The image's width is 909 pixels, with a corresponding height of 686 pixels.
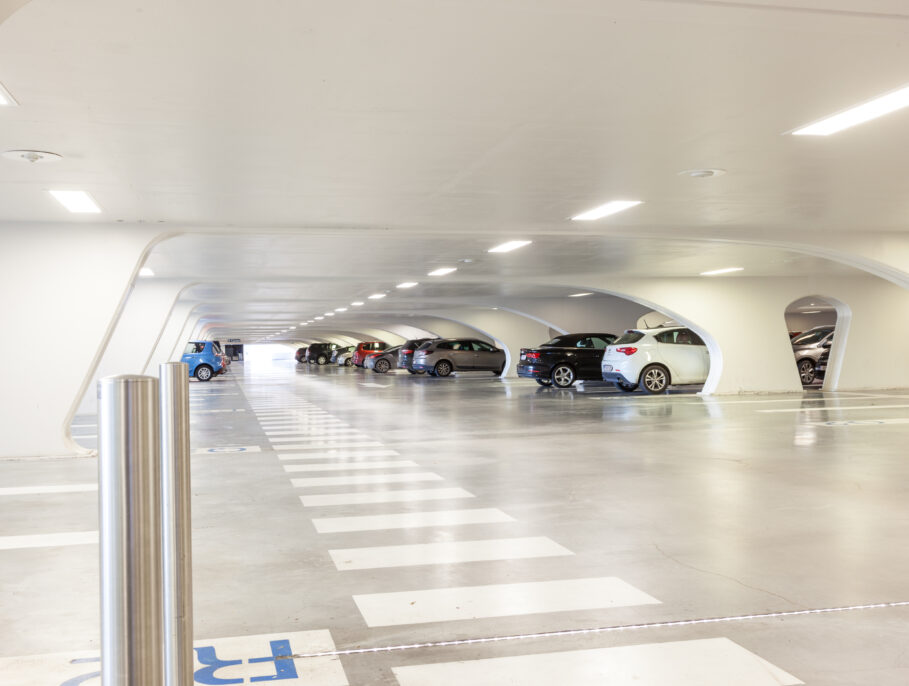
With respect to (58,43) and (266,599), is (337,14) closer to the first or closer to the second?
(58,43)

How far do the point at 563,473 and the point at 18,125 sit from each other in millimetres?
5738

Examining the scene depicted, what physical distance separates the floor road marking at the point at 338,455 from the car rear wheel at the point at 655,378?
37.0 ft

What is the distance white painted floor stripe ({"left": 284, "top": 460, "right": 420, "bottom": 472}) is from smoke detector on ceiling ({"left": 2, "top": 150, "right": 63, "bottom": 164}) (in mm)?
3863

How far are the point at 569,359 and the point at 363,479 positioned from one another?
15267 millimetres

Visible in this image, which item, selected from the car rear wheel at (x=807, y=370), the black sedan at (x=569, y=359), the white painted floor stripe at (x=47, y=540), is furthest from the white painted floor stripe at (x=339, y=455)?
the car rear wheel at (x=807, y=370)

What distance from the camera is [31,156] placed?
739cm

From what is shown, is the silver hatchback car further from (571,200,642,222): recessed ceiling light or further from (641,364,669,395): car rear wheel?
(571,200,642,222): recessed ceiling light

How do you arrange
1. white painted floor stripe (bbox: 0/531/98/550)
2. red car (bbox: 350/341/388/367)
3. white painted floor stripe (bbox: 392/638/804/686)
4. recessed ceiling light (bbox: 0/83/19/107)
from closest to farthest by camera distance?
1. white painted floor stripe (bbox: 392/638/804/686)
2. recessed ceiling light (bbox: 0/83/19/107)
3. white painted floor stripe (bbox: 0/531/98/550)
4. red car (bbox: 350/341/388/367)

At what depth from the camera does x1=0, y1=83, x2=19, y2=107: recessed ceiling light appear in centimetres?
550

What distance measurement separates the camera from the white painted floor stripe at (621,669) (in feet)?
10.6

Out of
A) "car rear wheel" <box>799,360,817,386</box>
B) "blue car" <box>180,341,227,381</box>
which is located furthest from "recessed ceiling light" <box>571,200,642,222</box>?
"blue car" <box>180,341,227,381</box>

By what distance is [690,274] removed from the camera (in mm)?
20078

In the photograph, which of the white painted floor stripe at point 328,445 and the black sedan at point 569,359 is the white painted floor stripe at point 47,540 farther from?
the black sedan at point 569,359

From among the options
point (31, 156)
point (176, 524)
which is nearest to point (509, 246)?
point (31, 156)
